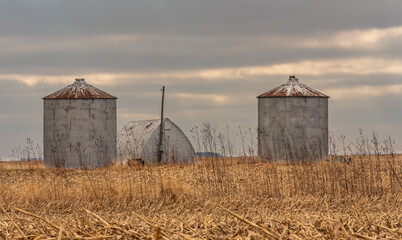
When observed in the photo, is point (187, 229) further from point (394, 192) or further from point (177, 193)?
point (394, 192)

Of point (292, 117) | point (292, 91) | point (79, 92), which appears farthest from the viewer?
point (292, 91)

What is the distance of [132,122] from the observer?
3553cm

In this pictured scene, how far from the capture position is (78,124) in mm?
30062

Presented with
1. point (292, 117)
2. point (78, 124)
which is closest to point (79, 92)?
point (78, 124)

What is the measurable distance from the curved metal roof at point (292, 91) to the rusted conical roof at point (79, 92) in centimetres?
833

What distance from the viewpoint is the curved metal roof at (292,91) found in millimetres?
31172

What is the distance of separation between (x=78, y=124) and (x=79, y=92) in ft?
5.94

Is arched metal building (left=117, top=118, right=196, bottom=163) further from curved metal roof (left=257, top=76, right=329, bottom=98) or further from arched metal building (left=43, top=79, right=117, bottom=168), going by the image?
curved metal roof (left=257, top=76, right=329, bottom=98)

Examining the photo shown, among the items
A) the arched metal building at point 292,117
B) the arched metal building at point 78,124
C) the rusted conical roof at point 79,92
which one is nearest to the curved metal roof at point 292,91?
the arched metal building at point 292,117

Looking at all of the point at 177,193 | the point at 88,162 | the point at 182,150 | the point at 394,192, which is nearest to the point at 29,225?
the point at 177,193

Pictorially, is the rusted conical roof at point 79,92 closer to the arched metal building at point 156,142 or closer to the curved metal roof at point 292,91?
the arched metal building at point 156,142

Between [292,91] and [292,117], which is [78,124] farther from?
[292,91]

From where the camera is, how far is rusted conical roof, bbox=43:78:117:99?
100ft

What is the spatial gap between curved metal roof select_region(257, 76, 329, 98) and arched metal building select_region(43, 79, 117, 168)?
8.21 m
